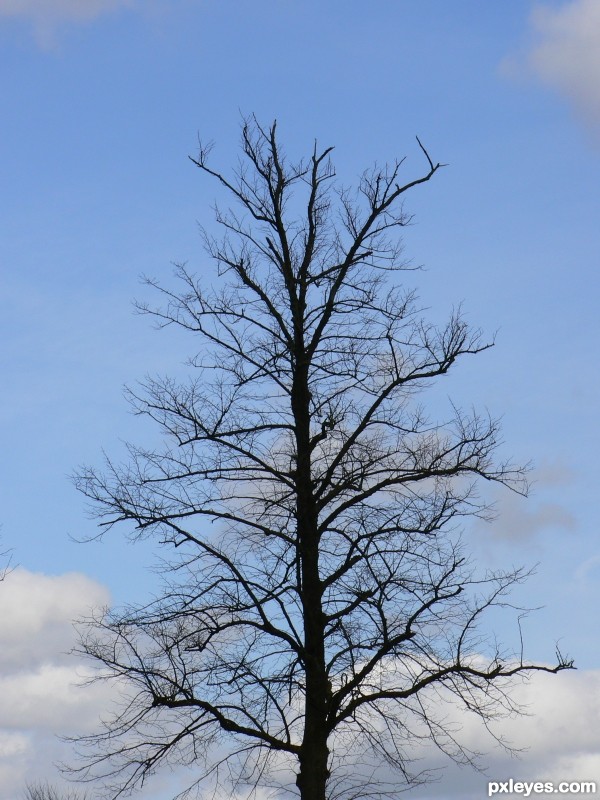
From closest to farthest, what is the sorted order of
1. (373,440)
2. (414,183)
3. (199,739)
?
(199,739)
(373,440)
(414,183)

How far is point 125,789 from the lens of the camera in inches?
584

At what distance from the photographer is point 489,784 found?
1565 centimetres

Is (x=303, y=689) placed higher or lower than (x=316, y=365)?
lower

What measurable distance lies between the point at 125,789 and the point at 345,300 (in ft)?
22.6

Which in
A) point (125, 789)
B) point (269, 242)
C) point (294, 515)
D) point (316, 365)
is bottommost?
point (125, 789)

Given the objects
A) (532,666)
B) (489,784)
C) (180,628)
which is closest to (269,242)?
(180,628)

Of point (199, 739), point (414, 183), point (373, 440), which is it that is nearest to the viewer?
point (199, 739)

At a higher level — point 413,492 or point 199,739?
point 413,492

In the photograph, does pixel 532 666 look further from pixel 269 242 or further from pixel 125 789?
pixel 269 242

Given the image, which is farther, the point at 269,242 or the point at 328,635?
the point at 269,242

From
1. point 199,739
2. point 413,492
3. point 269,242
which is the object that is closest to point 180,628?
point 199,739

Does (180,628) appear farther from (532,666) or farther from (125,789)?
(532,666)

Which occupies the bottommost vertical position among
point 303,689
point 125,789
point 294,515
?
point 125,789

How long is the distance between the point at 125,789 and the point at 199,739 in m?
1.09
